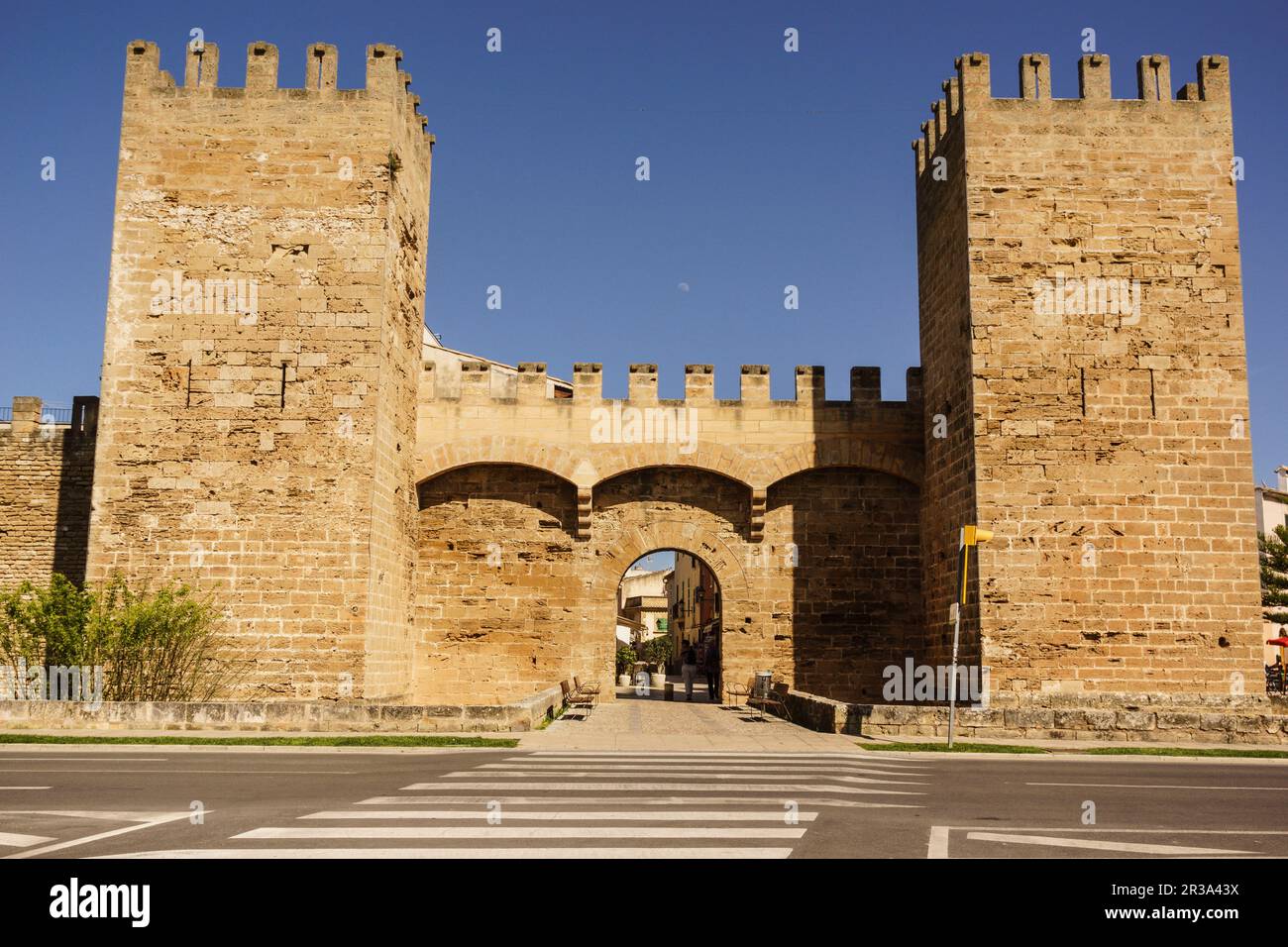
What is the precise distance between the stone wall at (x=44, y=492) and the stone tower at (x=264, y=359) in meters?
3.45

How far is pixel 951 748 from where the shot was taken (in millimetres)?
12055

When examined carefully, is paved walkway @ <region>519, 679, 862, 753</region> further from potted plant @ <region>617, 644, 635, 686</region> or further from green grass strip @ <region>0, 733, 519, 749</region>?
potted plant @ <region>617, 644, 635, 686</region>

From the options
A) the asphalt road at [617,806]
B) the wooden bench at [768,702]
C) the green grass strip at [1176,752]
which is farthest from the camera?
the wooden bench at [768,702]

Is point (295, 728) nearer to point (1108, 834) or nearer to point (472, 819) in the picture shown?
point (472, 819)

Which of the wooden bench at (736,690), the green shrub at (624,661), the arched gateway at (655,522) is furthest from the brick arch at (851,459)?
the green shrub at (624,661)

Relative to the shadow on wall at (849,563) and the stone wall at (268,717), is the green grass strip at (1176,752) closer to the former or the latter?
the shadow on wall at (849,563)

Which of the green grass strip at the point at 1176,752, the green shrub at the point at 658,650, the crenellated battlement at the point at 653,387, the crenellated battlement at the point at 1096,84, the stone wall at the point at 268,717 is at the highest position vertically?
the crenellated battlement at the point at 1096,84

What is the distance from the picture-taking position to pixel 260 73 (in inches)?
651

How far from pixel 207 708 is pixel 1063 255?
1348 centimetres

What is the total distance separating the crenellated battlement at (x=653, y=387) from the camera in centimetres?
1895

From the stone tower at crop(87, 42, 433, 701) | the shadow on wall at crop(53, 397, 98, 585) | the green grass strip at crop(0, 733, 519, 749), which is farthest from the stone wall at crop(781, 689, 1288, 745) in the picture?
the shadow on wall at crop(53, 397, 98, 585)

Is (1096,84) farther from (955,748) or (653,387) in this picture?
(955,748)
